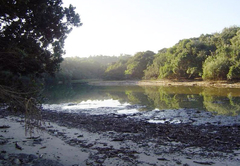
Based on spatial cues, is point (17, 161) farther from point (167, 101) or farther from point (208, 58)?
point (208, 58)

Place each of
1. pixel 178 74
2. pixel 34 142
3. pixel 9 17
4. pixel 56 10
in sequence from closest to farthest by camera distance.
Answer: pixel 9 17, pixel 34 142, pixel 56 10, pixel 178 74

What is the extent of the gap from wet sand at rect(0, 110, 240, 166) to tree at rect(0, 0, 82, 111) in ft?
6.74

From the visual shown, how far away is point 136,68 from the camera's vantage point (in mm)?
91062

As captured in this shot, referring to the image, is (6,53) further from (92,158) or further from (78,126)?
(78,126)

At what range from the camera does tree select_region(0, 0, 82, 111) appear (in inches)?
293

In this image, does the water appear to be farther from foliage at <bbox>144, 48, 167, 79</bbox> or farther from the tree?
foliage at <bbox>144, 48, 167, 79</bbox>

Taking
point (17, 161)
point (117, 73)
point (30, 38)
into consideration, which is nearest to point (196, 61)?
point (117, 73)

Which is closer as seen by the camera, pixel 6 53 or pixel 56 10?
pixel 6 53

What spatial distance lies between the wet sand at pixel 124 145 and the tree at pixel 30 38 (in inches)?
80.9

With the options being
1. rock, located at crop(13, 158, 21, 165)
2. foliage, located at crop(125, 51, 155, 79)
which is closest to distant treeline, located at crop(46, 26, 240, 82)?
foliage, located at crop(125, 51, 155, 79)

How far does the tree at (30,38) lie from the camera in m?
7.44

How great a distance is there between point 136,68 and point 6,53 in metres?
84.8

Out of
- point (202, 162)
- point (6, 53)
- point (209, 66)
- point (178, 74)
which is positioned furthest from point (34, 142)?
point (178, 74)

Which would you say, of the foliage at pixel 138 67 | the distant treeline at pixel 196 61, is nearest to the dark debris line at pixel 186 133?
the distant treeline at pixel 196 61
